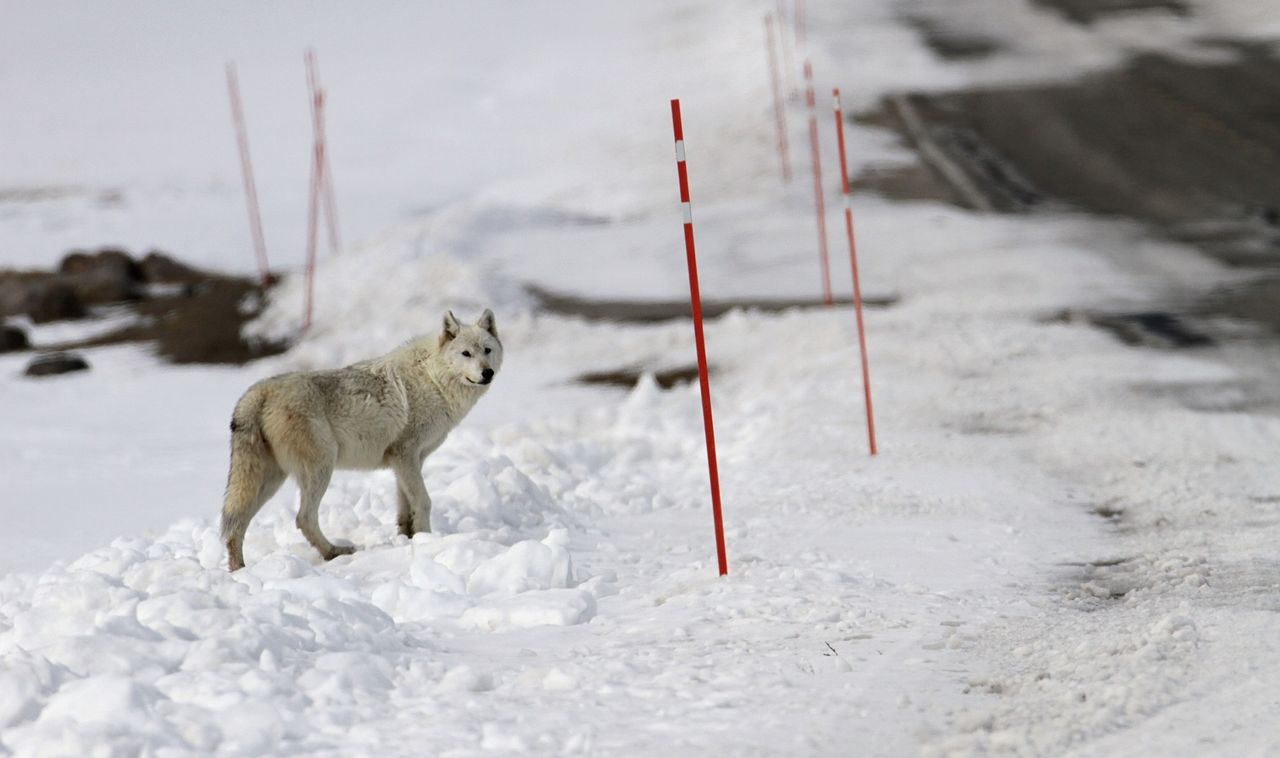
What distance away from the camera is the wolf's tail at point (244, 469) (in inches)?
282

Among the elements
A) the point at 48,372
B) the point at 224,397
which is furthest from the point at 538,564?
the point at 48,372

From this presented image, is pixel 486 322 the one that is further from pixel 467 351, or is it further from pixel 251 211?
pixel 251 211

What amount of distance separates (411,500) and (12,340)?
14744 mm

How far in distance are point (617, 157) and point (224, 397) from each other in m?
12.6

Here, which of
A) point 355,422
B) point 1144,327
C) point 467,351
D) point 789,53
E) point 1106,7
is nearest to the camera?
point 355,422

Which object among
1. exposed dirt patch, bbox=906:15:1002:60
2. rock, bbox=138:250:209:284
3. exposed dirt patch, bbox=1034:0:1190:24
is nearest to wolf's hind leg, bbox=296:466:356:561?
rock, bbox=138:250:209:284

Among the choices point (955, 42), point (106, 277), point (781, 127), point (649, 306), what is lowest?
point (649, 306)

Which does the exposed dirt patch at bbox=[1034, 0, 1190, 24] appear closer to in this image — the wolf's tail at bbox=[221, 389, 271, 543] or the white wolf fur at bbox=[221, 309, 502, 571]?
the white wolf fur at bbox=[221, 309, 502, 571]

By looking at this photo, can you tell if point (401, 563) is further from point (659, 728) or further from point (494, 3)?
point (494, 3)

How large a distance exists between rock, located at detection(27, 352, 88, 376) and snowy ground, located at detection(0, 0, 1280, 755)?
1.55ft

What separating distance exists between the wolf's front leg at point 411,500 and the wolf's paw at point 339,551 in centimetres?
37

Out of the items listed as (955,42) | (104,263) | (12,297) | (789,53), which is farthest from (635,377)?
(955,42)

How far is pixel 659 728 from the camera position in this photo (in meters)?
4.66

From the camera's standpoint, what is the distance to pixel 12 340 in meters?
20.0
